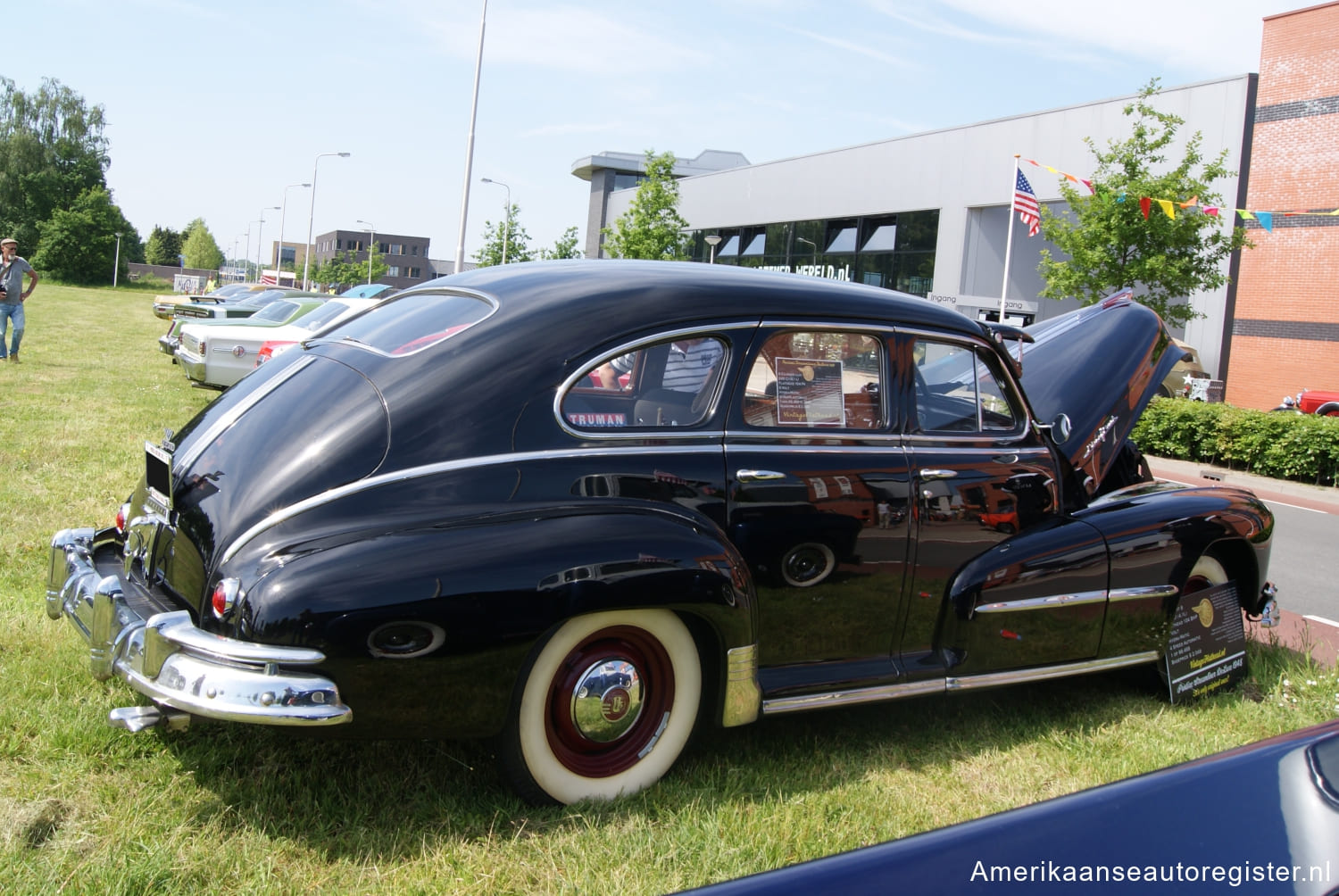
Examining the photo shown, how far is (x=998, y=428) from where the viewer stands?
162 inches

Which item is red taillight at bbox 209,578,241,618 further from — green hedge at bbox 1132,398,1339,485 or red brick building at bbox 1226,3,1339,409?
red brick building at bbox 1226,3,1339,409

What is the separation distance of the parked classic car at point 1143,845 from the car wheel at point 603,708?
1585 millimetres

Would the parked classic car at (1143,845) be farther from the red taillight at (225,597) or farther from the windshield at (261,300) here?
the windshield at (261,300)

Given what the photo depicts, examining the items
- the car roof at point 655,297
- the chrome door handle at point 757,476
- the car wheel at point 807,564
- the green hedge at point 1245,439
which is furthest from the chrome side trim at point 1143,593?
the green hedge at point 1245,439

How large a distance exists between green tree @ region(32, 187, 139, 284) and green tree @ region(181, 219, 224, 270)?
59.5m

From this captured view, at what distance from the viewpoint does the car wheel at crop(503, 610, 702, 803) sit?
2.91m

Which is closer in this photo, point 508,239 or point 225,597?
point 225,597

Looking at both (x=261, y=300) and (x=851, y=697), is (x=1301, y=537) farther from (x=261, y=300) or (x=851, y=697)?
(x=261, y=300)

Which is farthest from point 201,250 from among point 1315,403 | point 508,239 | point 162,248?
point 1315,403

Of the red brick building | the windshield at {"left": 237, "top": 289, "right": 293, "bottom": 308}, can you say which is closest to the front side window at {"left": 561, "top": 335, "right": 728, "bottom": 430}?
the windshield at {"left": 237, "top": 289, "right": 293, "bottom": 308}

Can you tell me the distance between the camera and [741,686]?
3164 mm

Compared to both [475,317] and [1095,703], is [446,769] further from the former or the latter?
[1095,703]

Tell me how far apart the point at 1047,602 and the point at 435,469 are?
7.76ft

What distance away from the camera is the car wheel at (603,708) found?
9.55 feet
